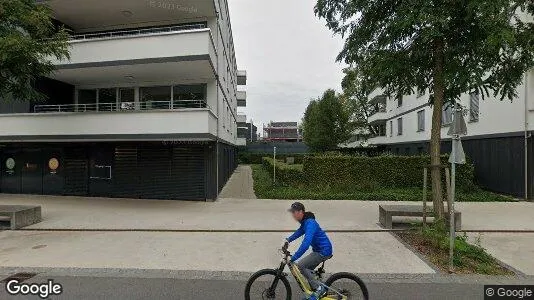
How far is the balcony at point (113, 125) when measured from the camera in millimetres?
11383

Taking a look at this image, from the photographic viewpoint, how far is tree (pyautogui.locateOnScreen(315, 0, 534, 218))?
714 centimetres

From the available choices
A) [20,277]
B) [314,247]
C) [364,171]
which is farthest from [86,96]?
[314,247]

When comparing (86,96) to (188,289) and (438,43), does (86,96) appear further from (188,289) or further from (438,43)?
(438,43)

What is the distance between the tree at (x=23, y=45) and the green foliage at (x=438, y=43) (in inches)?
290

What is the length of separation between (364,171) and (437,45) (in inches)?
340

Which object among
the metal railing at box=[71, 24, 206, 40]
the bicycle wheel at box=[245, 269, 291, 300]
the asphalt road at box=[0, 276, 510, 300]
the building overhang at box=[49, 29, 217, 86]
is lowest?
the asphalt road at box=[0, 276, 510, 300]

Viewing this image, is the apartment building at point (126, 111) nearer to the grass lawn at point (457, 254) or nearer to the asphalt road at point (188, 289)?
the asphalt road at point (188, 289)

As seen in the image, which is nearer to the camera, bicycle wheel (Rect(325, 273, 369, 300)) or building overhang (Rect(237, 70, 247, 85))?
bicycle wheel (Rect(325, 273, 369, 300))

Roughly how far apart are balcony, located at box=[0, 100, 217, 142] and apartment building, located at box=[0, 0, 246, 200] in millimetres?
33

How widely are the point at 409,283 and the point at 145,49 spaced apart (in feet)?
34.1

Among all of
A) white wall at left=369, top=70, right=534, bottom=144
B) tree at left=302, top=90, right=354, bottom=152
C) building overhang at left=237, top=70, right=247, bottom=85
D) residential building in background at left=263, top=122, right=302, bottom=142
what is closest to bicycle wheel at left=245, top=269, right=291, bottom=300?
white wall at left=369, top=70, right=534, bottom=144

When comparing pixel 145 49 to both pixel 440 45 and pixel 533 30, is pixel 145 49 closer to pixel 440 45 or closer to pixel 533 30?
pixel 440 45

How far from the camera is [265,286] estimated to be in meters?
4.49

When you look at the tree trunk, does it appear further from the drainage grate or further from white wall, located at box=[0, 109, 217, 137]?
the drainage grate
